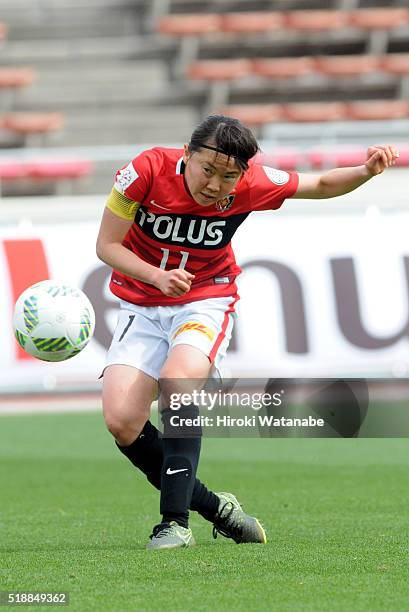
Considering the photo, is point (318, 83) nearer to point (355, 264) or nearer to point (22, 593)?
point (355, 264)

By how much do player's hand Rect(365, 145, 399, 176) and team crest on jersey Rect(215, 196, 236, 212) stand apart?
0.59 meters

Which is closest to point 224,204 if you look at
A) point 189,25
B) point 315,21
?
point 189,25

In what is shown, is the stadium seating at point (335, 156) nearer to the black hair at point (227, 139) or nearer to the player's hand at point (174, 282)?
the black hair at point (227, 139)

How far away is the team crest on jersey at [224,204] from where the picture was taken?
5.26m

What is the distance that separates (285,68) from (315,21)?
1.07m

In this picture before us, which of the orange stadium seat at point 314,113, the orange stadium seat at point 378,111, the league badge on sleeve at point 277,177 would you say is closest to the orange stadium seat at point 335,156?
the orange stadium seat at point 378,111

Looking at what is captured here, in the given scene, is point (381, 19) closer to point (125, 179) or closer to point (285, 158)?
point (285, 158)

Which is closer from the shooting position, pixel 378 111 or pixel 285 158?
pixel 285 158

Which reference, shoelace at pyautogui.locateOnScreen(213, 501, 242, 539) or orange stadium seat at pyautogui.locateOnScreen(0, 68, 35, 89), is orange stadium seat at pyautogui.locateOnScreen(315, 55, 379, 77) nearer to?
orange stadium seat at pyautogui.locateOnScreen(0, 68, 35, 89)

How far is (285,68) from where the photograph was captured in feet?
63.9

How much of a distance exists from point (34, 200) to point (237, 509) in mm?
8782

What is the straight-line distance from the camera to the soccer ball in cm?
539

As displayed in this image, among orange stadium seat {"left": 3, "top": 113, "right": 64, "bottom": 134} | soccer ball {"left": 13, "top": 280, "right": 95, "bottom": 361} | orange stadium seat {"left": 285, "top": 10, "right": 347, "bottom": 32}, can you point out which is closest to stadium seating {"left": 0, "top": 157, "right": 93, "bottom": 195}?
orange stadium seat {"left": 3, "top": 113, "right": 64, "bottom": 134}

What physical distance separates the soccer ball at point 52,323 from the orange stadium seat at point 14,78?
13.6 metres
